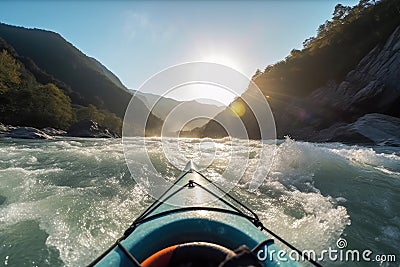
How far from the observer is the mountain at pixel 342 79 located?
21328mm

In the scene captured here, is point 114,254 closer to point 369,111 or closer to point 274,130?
point 369,111

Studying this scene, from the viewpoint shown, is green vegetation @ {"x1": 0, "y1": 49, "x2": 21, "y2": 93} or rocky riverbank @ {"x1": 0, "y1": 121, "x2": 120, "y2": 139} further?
green vegetation @ {"x1": 0, "y1": 49, "x2": 21, "y2": 93}

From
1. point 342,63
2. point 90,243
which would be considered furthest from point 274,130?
point 90,243

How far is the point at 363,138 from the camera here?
612 inches

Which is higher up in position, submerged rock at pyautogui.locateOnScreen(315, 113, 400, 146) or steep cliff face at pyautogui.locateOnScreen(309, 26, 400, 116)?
steep cliff face at pyautogui.locateOnScreen(309, 26, 400, 116)

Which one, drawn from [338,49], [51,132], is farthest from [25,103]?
[338,49]

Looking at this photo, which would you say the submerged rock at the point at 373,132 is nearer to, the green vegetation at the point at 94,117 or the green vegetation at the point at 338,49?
the green vegetation at the point at 338,49

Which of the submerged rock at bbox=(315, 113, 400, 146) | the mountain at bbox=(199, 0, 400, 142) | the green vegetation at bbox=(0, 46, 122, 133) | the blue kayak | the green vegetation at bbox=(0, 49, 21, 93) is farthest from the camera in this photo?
the green vegetation at bbox=(0, 46, 122, 133)

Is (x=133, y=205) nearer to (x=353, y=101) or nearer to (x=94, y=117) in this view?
(x=353, y=101)

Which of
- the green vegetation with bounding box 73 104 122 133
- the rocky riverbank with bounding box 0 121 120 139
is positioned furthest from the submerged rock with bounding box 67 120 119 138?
the green vegetation with bounding box 73 104 122 133

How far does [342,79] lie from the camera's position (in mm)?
31688

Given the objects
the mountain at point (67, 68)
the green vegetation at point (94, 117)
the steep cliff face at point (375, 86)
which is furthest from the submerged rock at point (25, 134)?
the mountain at point (67, 68)

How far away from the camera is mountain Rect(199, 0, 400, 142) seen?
70.0 feet

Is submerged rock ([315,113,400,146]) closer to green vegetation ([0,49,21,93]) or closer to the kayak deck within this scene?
the kayak deck
